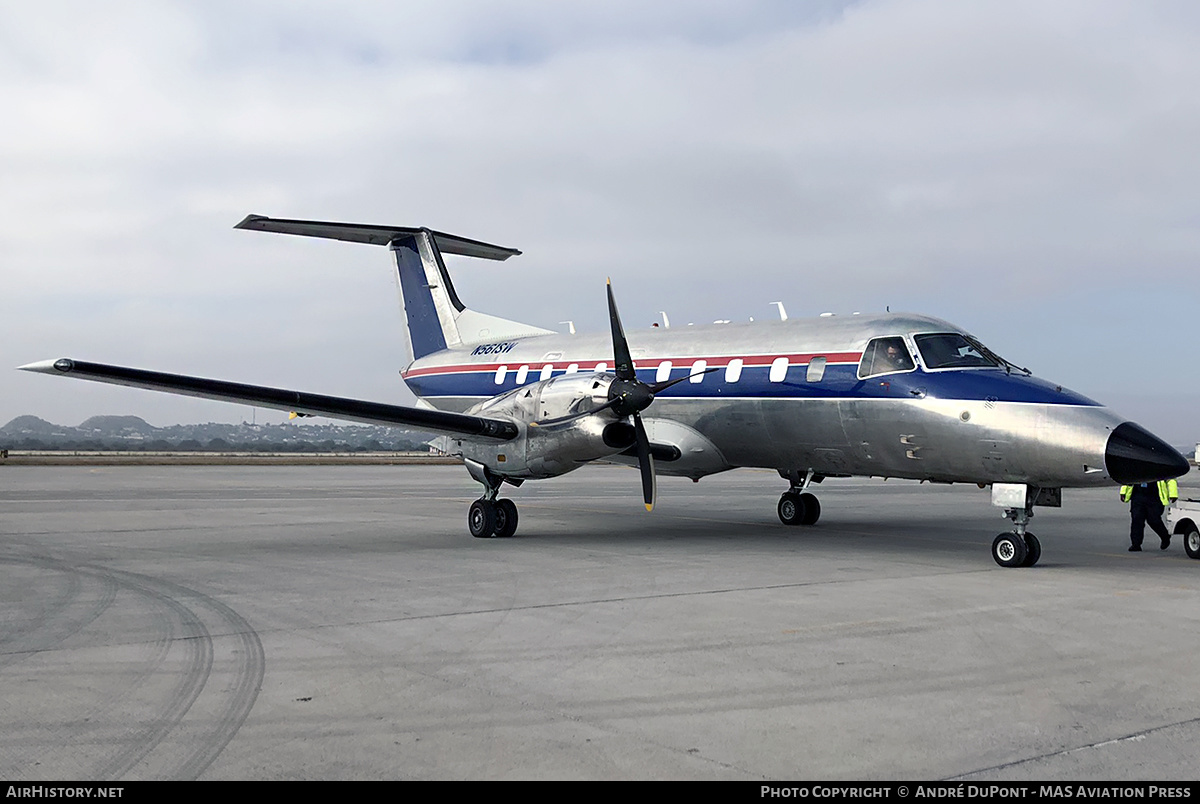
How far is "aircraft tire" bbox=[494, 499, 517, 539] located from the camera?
14531 mm

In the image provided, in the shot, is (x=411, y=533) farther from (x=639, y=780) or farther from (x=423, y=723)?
(x=639, y=780)

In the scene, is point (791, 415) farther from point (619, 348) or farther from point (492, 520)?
point (492, 520)

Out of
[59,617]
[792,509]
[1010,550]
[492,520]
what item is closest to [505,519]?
[492,520]

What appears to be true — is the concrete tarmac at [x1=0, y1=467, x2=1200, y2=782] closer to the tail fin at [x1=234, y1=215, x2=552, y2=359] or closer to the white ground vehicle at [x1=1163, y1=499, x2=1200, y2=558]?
the white ground vehicle at [x1=1163, y1=499, x2=1200, y2=558]

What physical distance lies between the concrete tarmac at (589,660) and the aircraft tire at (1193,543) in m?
0.25

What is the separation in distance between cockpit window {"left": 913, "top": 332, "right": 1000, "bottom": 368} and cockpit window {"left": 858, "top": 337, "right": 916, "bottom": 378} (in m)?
0.20

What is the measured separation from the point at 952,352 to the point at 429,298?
11691mm

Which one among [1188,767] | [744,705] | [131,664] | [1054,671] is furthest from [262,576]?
[1188,767]

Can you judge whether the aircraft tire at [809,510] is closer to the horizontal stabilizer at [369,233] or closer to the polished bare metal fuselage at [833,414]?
the polished bare metal fuselage at [833,414]

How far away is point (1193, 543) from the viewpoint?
13.0m

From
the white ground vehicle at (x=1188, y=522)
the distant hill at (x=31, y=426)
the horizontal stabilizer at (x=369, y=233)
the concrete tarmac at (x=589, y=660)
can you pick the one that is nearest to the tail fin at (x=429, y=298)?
the horizontal stabilizer at (x=369, y=233)

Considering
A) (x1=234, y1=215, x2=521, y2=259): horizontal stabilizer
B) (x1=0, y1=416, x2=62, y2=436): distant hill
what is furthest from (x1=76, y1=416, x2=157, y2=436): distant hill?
(x1=234, y1=215, x2=521, y2=259): horizontal stabilizer

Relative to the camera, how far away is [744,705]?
5.40 metres

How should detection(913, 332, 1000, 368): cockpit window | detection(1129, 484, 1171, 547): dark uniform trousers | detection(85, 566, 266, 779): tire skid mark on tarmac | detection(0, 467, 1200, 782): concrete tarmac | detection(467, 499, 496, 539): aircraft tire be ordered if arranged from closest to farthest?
detection(85, 566, 266, 779): tire skid mark on tarmac, detection(0, 467, 1200, 782): concrete tarmac, detection(913, 332, 1000, 368): cockpit window, detection(1129, 484, 1171, 547): dark uniform trousers, detection(467, 499, 496, 539): aircraft tire
